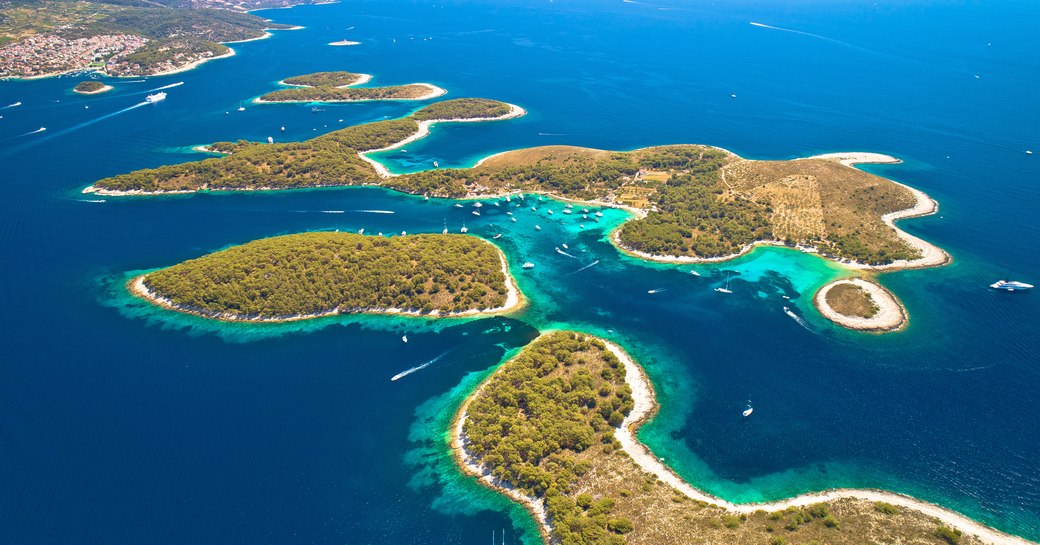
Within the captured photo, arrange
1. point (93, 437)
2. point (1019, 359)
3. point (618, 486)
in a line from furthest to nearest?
point (1019, 359) < point (93, 437) < point (618, 486)

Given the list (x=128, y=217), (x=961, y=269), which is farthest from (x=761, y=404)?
(x=128, y=217)

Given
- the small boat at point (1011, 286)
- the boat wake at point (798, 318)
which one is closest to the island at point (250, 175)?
the boat wake at point (798, 318)

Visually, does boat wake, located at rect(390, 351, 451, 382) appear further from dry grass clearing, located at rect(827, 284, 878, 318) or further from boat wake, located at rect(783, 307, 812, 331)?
dry grass clearing, located at rect(827, 284, 878, 318)

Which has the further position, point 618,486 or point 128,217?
point 128,217

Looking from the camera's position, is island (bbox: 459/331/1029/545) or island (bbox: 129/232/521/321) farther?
island (bbox: 129/232/521/321)

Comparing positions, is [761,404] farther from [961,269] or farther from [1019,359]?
[961,269]

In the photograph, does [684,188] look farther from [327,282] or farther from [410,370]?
[327,282]

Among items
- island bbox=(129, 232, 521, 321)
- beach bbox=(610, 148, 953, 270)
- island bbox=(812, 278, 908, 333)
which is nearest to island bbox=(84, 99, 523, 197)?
island bbox=(129, 232, 521, 321)
